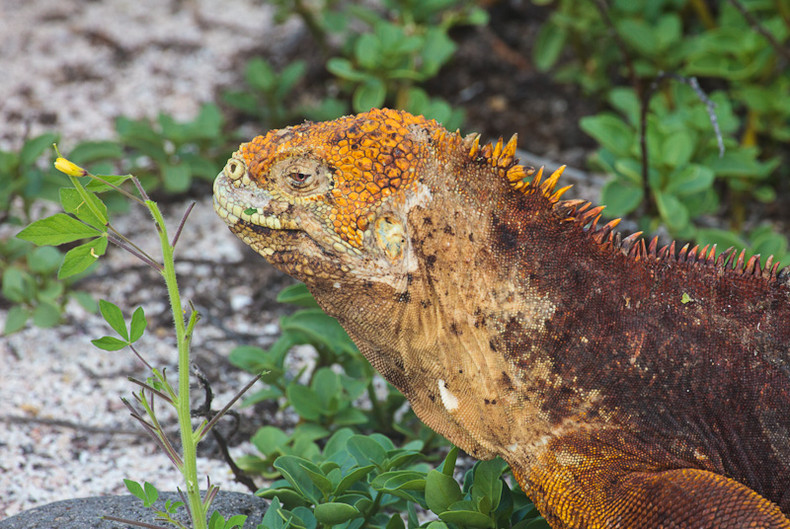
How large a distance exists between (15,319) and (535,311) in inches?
101

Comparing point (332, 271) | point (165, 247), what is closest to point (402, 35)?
point (332, 271)

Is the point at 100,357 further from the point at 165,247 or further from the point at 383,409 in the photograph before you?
the point at 165,247

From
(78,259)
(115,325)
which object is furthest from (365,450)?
(78,259)

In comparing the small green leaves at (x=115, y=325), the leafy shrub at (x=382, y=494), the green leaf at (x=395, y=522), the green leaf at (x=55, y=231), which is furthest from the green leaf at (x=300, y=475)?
the green leaf at (x=55, y=231)

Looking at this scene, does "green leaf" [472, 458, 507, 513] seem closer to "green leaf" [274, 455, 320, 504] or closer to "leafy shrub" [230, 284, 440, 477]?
"green leaf" [274, 455, 320, 504]

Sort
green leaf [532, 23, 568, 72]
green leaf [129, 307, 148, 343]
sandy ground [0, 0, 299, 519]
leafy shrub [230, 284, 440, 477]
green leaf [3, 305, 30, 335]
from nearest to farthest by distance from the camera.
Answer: green leaf [129, 307, 148, 343]
leafy shrub [230, 284, 440, 477]
sandy ground [0, 0, 299, 519]
green leaf [3, 305, 30, 335]
green leaf [532, 23, 568, 72]

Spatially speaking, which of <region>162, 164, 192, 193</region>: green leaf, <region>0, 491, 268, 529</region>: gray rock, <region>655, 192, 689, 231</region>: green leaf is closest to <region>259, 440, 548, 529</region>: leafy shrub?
<region>0, 491, 268, 529</region>: gray rock

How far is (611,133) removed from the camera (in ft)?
14.4

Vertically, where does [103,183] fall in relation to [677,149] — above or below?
above

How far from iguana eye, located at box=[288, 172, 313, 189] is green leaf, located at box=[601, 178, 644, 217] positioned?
1.99 m

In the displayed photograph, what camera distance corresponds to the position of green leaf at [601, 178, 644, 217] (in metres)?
4.18

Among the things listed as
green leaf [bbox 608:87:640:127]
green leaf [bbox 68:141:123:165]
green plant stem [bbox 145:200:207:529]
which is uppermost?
green plant stem [bbox 145:200:207:529]

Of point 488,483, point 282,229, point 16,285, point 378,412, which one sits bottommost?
point 378,412

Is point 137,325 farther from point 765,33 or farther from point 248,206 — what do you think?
point 765,33
